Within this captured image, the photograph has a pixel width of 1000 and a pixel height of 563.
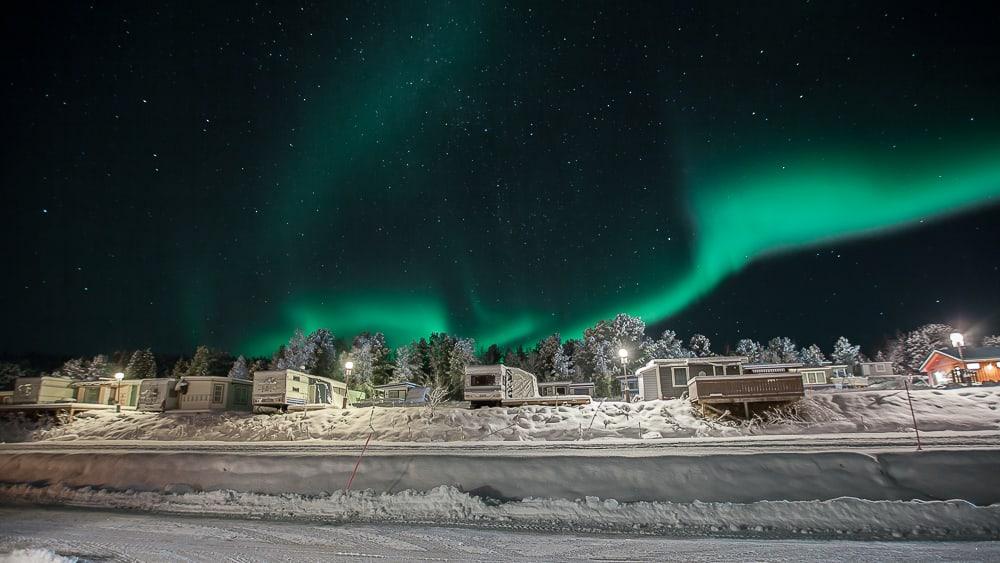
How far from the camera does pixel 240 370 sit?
101312mm

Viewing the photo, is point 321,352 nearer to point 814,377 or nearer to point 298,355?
point 298,355

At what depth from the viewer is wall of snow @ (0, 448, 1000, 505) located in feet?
48.2

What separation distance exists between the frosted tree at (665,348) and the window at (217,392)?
2245 inches

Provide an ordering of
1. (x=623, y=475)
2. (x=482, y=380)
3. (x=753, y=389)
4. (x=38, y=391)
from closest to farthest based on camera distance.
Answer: (x=623, y=475), (x=753, y=389), (x=482, y=380), (x=38, y=391)

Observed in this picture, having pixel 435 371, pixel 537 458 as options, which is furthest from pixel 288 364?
pixel 537 458

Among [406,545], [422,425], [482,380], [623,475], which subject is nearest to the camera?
[406,545]

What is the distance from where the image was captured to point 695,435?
25.9m

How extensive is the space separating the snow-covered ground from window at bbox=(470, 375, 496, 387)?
435 centimetres

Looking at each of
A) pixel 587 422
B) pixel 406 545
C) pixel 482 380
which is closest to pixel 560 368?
pixel 482 380

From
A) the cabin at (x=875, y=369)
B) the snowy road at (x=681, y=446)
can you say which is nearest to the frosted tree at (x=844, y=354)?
the cabin at (x=875, y=369)

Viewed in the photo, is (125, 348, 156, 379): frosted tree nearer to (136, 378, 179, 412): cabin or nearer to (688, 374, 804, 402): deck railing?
(136, 378, 179, 412): cabin

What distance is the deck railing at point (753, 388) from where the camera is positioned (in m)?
28.8

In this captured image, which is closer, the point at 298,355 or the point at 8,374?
the point at 298,355

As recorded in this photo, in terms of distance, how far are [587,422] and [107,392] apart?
1919 inches
